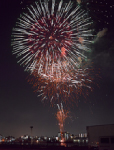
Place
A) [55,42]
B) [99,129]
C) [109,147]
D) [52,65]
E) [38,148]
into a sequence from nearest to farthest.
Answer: [109,147] < [99,129] < [55,42] < [52,65] < [38,148]

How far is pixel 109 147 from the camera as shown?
17891 mm

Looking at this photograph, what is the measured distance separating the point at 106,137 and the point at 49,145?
605 inches

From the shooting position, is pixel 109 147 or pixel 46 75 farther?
pixel 46 75

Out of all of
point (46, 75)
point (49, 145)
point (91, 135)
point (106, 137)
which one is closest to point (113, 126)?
point (106, 137)

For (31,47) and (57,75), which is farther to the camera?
(57,75)

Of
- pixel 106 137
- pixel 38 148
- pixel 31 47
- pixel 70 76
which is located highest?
pixel 31 47

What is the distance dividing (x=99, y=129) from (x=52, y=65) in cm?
1025

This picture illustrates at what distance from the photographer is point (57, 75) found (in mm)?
25172

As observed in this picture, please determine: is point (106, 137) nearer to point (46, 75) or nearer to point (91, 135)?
point (91, 135)

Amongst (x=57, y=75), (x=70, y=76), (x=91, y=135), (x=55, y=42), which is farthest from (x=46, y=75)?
(x=91, y=135)

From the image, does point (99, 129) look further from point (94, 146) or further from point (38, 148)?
point (38, 148)

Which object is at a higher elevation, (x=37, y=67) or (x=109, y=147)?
(x=37, y=67)

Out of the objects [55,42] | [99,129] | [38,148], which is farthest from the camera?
[38,148]

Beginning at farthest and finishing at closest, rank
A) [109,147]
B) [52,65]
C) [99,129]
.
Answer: [52,65]
[99,129]
[109,147]
